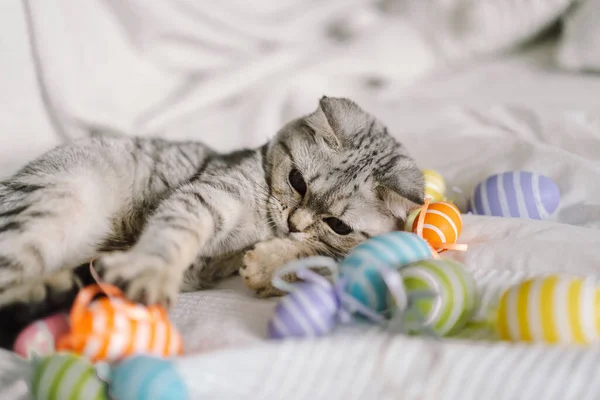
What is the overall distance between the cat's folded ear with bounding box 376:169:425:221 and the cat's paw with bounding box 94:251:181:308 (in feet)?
1.79

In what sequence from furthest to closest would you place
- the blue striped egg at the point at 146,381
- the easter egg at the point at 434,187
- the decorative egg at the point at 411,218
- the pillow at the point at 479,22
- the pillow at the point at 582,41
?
1. the pillow at the point at 479,22
2. the pillow at the point at 582,41
3. the easter egg at the point at 434,187
4. the decorative egg at the point at 411,218
5. the blue striped egg at the point at 146,381

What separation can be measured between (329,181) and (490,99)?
3.58 feet

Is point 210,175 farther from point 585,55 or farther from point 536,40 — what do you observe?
point 536,40

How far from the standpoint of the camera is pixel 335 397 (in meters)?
0.73

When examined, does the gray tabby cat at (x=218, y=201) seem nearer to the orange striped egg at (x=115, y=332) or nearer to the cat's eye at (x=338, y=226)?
the cat's eye at (x=338, y=226)

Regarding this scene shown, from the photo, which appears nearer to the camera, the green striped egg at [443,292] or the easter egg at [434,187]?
the green striped egg at [443,292]

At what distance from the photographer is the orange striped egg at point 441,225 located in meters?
1.17

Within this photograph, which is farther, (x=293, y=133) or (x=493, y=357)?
(x=293, y=133)

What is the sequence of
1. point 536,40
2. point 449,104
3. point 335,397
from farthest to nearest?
point 536,40 → point 449,104 → point 335,397

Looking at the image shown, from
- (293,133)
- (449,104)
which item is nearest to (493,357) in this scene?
(293,133)

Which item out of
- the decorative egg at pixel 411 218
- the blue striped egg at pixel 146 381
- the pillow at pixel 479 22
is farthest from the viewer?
the pillow at pixel 479 22

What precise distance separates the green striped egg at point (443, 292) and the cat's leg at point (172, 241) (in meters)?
0.43

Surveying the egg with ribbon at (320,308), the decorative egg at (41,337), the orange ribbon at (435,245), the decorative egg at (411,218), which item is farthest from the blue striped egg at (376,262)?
the decorative egg at (41,337)

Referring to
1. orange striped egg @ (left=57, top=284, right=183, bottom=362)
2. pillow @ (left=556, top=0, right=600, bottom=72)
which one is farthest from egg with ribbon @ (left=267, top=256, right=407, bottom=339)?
pillow @ (left=556, top=0, right=600, bottom=72)
